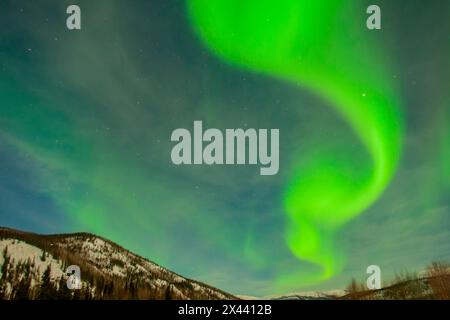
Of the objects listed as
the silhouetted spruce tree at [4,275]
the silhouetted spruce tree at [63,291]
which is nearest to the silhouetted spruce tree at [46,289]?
the silhouetted spruce tree at [63,291]

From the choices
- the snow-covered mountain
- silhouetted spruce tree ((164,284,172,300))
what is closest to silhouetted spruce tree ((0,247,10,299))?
the snow-covered mountain

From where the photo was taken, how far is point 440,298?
835cm

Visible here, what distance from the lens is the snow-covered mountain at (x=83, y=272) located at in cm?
865

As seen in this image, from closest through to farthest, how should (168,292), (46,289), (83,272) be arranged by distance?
1. (46,289)
2. (168,292)
3. (83,272)

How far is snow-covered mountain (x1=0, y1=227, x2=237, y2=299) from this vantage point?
8.65 m

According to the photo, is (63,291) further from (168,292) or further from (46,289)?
(168,292)

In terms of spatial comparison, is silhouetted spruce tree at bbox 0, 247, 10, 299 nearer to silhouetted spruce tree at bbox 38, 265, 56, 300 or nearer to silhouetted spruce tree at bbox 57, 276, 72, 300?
silhouetted spruce tree at bbox 38, 265, 56, 300

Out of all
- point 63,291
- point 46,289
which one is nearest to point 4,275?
point 46,289

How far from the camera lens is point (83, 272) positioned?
1005cm

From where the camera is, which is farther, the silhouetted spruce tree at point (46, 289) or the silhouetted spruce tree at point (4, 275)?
the silhouetted spruce tree at point (46, 289)

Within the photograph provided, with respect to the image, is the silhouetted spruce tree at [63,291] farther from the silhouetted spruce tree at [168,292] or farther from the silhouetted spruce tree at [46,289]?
the silhouetted spruce tree at [168,292]
